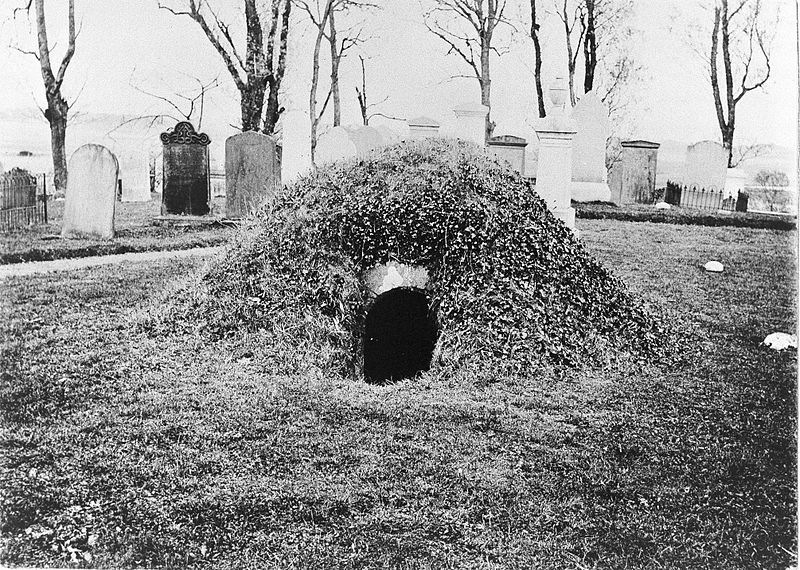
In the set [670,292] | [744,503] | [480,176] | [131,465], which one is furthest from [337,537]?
[670,292]

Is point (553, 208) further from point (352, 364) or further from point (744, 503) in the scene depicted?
point (744, 503)

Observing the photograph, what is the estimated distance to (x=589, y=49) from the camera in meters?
12.0

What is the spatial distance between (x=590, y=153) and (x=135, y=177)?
37.1 feet

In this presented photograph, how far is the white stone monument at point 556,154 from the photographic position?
353 inches

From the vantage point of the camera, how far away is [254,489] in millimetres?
3721

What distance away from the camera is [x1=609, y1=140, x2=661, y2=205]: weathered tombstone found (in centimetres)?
1681

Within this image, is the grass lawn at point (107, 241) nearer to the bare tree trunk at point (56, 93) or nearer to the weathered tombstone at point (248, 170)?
the weathered tombstone at point (248, 170)

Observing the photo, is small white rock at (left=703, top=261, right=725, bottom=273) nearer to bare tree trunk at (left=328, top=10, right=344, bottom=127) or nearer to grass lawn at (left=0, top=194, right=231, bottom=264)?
bare tree trunk at (left=328, top=10, right=344, bottom=127)

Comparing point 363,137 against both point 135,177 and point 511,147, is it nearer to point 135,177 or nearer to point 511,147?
point 511,147

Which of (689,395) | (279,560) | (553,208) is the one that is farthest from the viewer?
(553,208)

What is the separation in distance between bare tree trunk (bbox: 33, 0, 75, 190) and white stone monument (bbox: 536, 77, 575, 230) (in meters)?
5.32

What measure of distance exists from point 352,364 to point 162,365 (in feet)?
4.57

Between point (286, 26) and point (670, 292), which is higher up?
point (286, 26)

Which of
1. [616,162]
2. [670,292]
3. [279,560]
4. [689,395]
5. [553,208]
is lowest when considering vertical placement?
[279,560]
